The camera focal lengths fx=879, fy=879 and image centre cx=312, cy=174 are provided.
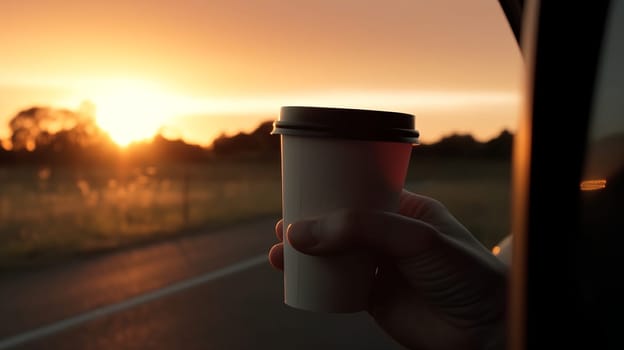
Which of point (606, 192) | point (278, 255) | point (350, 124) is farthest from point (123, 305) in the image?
point (606, 192)

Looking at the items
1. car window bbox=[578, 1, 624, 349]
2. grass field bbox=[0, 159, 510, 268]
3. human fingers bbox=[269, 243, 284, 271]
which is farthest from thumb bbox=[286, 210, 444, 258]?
grass field bbox=[0, 159, 510, 268]

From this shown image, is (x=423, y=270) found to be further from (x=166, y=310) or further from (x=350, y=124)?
(x=166, y=310)

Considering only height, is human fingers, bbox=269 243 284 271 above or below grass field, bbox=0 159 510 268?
above

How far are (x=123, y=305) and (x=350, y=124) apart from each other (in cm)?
540

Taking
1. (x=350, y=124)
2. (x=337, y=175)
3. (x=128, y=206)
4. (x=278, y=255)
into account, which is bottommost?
(x=128, y=206)

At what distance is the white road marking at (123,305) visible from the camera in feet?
19.2

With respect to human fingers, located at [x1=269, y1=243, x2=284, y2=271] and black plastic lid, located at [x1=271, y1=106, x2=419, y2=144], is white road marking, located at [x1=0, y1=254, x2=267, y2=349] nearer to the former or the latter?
human fingers, located at [x1=269, y1=243, x2=284, y2=271]

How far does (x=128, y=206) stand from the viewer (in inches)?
641

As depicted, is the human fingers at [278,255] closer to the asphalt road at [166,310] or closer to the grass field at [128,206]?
the asphalt road at [166,310]

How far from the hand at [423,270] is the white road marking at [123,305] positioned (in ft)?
13.6

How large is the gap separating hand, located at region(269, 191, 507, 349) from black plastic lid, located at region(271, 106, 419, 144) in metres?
0.15

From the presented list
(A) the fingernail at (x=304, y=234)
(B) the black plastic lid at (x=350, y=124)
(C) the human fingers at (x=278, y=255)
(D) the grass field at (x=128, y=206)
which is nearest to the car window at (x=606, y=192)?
(B) the black plastic lid at (x=350, y=124)

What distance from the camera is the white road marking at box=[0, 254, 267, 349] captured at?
230 inches

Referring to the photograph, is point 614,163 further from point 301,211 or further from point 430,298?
point 430,298
